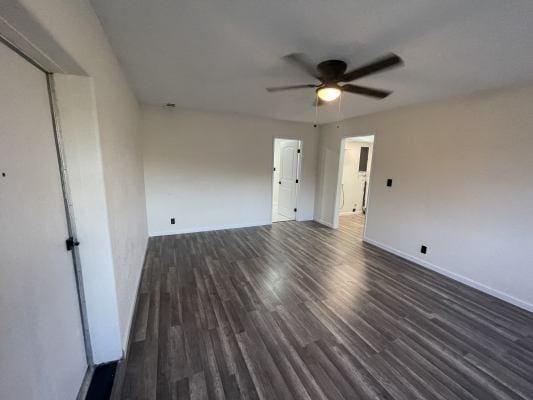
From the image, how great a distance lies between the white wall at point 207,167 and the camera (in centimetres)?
397

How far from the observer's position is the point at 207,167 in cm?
432

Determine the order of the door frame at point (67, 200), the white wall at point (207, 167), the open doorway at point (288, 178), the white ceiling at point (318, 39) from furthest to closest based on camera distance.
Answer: the open doorway at point (288, 178) → the white wall at point (207, 167) → the white ceiling at point (318, 39) → the door frame at point (67, 200)

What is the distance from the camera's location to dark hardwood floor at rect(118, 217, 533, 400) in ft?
4.80

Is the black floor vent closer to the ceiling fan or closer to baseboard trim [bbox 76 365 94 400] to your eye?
baseboard trim [bbox 76 365 94 400]

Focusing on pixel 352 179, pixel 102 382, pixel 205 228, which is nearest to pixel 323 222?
pixel 352 179

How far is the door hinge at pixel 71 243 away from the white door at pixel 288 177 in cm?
454

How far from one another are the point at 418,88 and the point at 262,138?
2.79 metres

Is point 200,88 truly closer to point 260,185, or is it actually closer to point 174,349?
point 260,185

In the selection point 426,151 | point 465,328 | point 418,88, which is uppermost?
point 418,88

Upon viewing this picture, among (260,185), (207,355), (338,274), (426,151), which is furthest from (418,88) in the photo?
(207,355)

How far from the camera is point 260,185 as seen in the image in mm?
4863

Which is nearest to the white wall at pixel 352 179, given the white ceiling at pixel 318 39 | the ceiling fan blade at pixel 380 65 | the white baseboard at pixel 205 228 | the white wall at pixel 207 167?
the white wall at pixel 207 167

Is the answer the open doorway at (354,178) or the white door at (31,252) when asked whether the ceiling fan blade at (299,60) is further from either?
the open doorway at (354,178)

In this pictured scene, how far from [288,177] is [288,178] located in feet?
0.09
